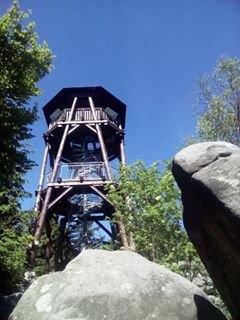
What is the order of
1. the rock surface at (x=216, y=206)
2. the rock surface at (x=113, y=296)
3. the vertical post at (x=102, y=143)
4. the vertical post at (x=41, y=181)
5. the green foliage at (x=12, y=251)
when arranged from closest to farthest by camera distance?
the rock surface at (x=216, y=206) → the rock surface at (x=113, y=296) → the green foliage at (x=12, y=251) → the vertical post at (x=102, y=143) → the vertical post at (x=41, y=181)

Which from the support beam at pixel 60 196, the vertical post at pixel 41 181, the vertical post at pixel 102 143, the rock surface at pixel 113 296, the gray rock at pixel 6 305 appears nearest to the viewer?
the rock surface at pixel 113 296

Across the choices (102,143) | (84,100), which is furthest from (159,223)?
(84,100)

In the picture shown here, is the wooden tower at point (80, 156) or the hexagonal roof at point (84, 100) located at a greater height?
the hexagonal roof at point (84, 100)

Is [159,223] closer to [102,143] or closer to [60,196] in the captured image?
[60,196]

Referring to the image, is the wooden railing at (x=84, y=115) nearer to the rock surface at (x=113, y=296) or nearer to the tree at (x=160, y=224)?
the tree at (x=160, y=224)

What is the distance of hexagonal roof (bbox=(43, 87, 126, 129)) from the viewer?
26547 mm

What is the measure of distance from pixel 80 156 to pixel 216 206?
875 inches

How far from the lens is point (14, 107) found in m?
12.1

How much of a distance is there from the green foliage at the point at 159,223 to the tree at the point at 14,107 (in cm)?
344

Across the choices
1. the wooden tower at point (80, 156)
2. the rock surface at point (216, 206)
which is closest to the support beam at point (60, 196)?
the wooden tower at point (80, 156)

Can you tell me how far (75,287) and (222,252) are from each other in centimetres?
197

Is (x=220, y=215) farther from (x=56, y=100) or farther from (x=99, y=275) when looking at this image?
(x=56, y=100)

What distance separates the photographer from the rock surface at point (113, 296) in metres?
5.07

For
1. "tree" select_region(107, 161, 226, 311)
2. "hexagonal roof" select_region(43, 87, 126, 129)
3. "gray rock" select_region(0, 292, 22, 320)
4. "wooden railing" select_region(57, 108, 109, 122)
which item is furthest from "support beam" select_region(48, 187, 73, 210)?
"gray rock" select_region(0, 292, 22, 320)
